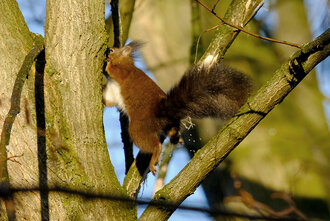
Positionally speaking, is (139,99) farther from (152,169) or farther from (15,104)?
(15,104)

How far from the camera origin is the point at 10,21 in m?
1.96

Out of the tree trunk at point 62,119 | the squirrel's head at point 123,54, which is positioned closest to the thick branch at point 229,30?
the tree trunk at point 62,119

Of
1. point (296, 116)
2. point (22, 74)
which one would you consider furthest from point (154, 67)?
point (22, 74)

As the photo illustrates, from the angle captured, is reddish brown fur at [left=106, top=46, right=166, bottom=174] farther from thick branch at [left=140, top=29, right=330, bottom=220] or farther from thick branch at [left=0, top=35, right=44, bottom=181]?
thick branch at [left=0, top=35, right=44, bottom=181]

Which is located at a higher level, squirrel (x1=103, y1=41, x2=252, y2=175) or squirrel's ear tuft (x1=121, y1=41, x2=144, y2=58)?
squirrel's ear tuft (x1=121, y1=41, x2=144, y2=58)

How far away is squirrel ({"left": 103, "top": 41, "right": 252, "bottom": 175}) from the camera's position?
7.60 feet

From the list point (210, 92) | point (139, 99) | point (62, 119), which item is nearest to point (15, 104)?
point (62, 119)

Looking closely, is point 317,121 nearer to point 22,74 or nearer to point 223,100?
point 223,100

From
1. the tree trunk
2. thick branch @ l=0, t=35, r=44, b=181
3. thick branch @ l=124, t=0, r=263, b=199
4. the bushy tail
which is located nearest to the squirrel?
the bushy tail

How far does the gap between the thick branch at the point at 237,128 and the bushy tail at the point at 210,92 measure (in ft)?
1.64

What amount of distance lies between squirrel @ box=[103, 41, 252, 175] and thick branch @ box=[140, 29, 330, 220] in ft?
1.68

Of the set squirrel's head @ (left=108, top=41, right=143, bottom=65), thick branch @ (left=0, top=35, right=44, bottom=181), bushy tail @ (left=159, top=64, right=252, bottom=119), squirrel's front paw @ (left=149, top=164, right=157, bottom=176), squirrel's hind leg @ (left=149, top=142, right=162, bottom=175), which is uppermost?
squirrel's head @ (left=108, top=41, right=143, bottom=65)

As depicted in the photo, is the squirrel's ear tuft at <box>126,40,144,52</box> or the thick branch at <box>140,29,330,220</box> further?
the squirrel's ear tuft at <box>126,40,144,52</box>

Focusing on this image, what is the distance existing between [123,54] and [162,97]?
0.49 metres
